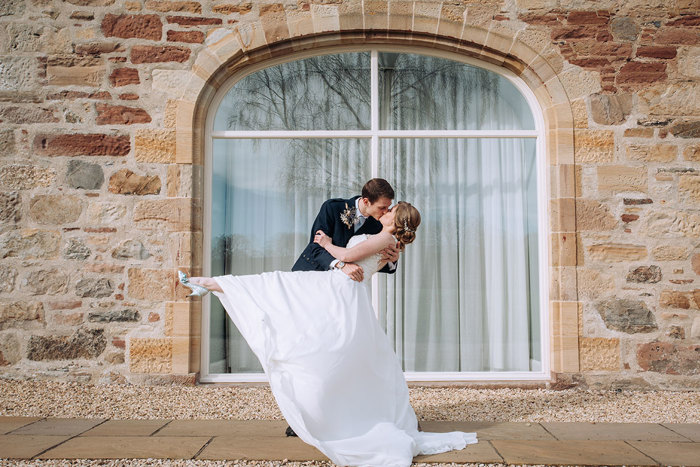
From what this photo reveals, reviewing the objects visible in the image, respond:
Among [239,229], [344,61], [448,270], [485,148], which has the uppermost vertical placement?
[344,61]

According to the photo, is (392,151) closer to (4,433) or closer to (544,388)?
(544,388)

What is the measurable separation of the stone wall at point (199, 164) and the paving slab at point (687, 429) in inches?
37.5

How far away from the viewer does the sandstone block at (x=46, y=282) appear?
4.66 metres

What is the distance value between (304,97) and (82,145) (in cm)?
197

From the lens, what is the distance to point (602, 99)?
188 inches

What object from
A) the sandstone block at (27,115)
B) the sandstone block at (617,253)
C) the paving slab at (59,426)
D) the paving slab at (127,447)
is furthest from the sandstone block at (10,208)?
the sandstone block at (617,253)

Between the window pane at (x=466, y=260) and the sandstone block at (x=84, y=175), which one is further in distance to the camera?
the window pane at (x=466, y=260)

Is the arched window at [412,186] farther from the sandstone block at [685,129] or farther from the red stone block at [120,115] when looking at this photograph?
the sandstone block at [685,129]

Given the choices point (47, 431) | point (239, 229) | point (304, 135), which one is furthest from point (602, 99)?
point (47, 431)

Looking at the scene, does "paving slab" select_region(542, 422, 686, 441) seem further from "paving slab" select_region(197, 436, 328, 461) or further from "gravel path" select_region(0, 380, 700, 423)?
"paving slab" select_region(197, 436, 328, 461)

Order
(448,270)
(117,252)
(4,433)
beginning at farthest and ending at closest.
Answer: (448,270), (117,252), (4,433)

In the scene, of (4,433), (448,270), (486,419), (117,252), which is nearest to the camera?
(4,433)

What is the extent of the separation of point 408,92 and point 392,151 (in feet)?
1.92

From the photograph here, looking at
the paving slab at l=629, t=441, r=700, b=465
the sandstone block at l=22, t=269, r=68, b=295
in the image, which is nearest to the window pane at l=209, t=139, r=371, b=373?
the sandstone block at l=22, t=269, r=68, b=295
